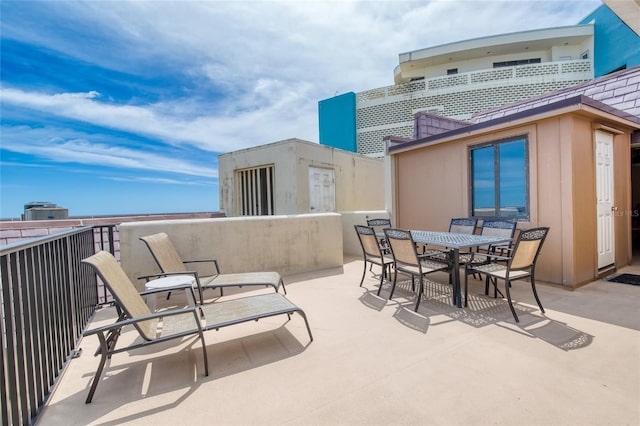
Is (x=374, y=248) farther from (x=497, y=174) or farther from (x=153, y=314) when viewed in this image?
(x=153, y=314)

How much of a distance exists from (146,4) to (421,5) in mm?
5893

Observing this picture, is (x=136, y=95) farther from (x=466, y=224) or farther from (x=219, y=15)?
(x=466, y=224)

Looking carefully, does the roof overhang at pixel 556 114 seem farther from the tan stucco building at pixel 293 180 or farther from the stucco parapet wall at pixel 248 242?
the tan stucco building at pixel 293 180

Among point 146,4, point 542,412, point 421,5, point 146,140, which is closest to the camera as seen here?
point 542,412

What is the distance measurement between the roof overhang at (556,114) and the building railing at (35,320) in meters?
6.00

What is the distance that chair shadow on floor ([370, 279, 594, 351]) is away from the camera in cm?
263

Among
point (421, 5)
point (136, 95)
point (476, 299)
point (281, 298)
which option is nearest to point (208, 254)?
point (281, 298)

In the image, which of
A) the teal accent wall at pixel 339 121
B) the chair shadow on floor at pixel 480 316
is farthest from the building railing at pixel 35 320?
the teal accent wall at pixel 339 121

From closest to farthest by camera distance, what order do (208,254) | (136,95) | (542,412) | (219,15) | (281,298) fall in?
(542,412) → (281,298) → (208,254) → (219,15) → (136,95)

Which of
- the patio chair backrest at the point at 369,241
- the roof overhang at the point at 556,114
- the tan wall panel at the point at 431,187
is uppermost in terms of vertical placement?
the roof overhang at the point at 556,114

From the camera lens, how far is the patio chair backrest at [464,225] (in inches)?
192

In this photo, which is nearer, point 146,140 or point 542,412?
point 542,412

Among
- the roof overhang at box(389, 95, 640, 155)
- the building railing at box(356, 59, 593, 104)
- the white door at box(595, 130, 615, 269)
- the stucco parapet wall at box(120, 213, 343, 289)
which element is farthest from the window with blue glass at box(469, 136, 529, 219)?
the building railing at box(356, 59, 593, 104)

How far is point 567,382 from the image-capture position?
1.93 metres
